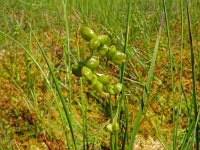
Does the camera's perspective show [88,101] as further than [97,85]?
Yes

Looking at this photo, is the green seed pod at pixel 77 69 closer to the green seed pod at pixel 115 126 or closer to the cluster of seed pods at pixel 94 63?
the cluster of seed pods at pixel 94 63

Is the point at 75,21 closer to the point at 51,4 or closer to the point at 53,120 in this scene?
the point at 51,4

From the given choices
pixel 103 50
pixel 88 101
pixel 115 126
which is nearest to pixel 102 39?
pixel 103 50

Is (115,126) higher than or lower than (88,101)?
higher

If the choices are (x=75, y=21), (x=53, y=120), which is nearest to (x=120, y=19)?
(x=75, y=21)

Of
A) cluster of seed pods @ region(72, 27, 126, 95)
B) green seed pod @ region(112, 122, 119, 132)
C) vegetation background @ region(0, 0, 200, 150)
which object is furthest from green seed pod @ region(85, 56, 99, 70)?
vegetation background @ region(0, 0, 200, 150)

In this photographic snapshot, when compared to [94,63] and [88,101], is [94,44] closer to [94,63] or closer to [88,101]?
[94,63]

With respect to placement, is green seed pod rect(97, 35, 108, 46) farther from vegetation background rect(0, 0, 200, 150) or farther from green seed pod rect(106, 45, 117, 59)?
vegetation background rect(0, 0, 200, 150)

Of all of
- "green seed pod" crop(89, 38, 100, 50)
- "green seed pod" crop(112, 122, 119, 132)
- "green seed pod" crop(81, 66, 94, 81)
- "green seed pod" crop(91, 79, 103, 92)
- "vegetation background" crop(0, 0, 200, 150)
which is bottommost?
"vegetation background" crop(0, 0, 200, 150)

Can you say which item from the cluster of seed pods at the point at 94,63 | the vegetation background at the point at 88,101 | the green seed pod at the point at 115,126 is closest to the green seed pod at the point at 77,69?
the cluster of seed pods at the point at 94,63

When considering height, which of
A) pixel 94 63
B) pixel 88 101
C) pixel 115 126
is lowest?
pixel 88 101

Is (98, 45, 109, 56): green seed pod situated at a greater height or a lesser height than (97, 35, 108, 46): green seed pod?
lesser
